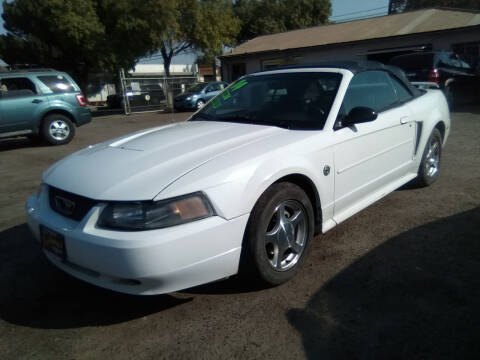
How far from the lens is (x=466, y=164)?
5609 mm

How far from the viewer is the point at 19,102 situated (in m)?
8.91

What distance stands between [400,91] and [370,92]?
0.68 metres

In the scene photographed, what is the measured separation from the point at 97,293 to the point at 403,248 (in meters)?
2.39

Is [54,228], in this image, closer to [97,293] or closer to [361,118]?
[97,293]

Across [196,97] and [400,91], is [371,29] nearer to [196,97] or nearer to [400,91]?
[196,97]

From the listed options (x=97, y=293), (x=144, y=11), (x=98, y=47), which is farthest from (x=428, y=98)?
(x=98, y=47)

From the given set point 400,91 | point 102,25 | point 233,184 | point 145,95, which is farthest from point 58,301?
point 102,25

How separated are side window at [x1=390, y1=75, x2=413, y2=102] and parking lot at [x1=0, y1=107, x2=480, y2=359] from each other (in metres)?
1.34

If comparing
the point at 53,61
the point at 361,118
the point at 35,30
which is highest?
the point at 35,30

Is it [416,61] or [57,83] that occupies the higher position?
[416,61]

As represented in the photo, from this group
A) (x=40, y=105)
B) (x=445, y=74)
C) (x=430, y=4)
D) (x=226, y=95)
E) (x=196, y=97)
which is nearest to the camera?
(x=226, y=95)

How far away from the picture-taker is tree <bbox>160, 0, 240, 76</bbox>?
28375 mm

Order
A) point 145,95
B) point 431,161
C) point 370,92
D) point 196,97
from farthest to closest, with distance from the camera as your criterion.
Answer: point 145,95 → point 196,97 → point 431,161 → point 370,92

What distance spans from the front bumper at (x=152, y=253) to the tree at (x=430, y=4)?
150 ft
